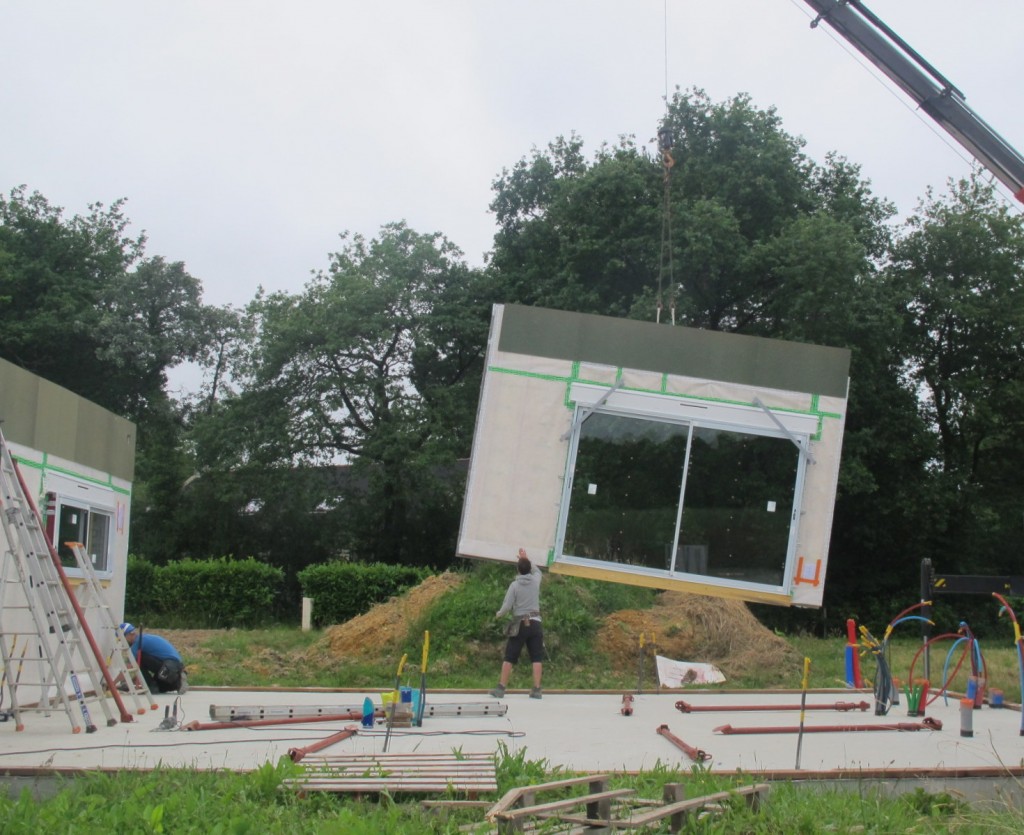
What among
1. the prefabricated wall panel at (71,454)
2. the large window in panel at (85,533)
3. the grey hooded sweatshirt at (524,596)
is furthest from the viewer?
the large window in panel at (85,533)

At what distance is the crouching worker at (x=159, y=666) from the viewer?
11453 millimetres

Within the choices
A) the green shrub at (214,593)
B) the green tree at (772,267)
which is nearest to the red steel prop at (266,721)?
the green shrub at (214,593)

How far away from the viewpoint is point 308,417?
29.4 metres

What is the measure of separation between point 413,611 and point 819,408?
728cm

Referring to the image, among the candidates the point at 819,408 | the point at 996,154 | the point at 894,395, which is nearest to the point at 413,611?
the point at 819,408

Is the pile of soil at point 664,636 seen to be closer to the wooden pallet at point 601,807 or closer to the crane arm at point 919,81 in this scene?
the crane arm at point 919,81

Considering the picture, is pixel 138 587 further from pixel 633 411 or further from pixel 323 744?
pixel 323 744

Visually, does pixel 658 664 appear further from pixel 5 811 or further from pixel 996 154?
pixel 5 811

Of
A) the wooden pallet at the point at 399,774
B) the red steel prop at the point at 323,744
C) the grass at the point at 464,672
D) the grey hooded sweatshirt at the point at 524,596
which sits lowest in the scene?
the grass at the point at 464,672

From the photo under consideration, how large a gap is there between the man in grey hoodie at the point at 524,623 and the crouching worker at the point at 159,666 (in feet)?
11.1

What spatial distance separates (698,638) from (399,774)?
9.67 metres

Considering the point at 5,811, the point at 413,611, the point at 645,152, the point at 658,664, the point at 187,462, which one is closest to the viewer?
the point at 5,811

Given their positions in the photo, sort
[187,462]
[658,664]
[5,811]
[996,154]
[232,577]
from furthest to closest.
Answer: [187,462] < [232,577] < [658,664] < [996,154] < [5,811]

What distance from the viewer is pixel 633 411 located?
1073 cm
